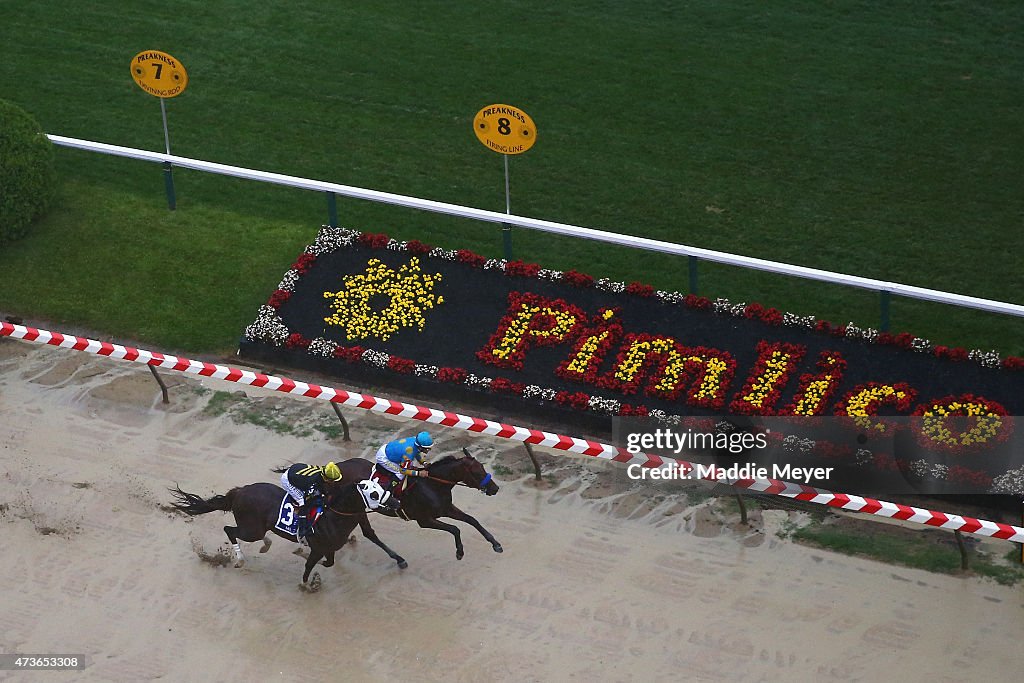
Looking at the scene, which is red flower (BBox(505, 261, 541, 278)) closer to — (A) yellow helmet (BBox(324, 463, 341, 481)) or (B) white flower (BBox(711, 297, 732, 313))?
(B) white flower (BBox(711, 297, 732, 313))

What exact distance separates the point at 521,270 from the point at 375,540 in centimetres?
400

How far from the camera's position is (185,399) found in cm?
1483

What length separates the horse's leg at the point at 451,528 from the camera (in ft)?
41.8

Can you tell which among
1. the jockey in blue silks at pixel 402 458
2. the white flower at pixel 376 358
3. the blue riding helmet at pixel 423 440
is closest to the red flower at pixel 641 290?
the white flower at pixel 376 358

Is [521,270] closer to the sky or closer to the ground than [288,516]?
closer to the sky

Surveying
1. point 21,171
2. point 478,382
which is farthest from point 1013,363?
point 21,171

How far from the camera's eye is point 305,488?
480 inches

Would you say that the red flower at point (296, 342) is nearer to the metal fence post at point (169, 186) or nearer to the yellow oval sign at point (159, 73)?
the metal fence post at point (169, 186)

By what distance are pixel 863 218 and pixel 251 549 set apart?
7694 mm

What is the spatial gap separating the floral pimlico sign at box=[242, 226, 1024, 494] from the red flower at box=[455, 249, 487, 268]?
0.7 inches

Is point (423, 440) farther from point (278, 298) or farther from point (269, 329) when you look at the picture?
point (278, 298)

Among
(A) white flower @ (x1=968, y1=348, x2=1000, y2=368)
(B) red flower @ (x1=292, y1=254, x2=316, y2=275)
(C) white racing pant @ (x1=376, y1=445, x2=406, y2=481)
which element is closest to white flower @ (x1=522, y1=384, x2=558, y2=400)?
(C) white racing pant @ (x1=376, y1=445, x2=406, y2=481)

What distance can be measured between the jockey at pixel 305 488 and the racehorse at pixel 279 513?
0.07 metres

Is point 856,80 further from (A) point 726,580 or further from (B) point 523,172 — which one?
(A) point 726,580
